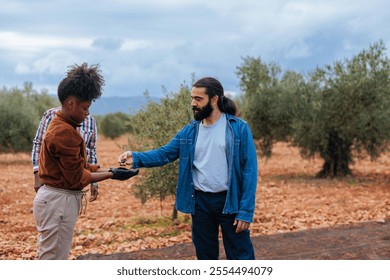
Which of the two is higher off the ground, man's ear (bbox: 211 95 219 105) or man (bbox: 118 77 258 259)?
man's ear (bbox: 211 95 219 105)

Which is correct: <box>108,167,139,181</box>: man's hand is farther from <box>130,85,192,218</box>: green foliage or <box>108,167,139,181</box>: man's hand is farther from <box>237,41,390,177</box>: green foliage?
<box>237,41,390,177</box>: green foliage

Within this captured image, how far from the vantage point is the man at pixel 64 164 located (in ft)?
14.6

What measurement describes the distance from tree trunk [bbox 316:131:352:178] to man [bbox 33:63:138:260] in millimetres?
18559

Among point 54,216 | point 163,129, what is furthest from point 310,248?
point 54,216

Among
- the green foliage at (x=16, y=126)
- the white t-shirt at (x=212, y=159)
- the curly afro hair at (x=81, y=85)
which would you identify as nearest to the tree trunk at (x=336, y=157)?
the green foliage at (x=16, y=126)

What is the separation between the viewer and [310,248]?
916cm

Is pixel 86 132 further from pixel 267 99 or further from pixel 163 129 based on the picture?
pixel 267 99

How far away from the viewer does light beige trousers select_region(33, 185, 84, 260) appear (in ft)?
14.9

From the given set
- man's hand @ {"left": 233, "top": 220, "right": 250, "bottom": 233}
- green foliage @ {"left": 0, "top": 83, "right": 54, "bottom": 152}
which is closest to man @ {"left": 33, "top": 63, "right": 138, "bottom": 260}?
man's hand @ {"left": 233, "top": 220, "right": 250, "bottom": 233}

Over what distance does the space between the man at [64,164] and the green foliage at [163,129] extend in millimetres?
6521

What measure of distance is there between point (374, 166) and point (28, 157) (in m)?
19.7

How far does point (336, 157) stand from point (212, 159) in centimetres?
1827

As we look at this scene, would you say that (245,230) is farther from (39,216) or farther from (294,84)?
(294,84)

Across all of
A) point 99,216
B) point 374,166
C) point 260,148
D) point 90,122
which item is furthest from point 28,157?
point 90,122
